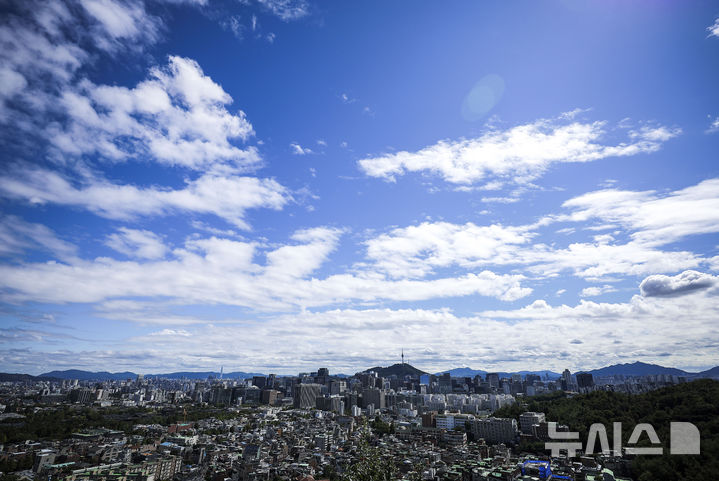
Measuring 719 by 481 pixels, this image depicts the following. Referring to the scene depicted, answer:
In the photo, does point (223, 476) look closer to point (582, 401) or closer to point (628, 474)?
point (628, 474)

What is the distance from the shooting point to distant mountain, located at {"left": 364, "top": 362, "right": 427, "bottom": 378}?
398ft

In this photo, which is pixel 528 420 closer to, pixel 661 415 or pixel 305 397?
pixel 661 415

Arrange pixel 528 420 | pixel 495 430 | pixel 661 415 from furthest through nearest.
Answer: pixel 528 420, pixel 495 430, pixel 661 415

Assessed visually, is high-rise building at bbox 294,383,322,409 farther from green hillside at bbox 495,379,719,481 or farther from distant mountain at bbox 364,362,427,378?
distant mountain at bbox 364,362,427,378

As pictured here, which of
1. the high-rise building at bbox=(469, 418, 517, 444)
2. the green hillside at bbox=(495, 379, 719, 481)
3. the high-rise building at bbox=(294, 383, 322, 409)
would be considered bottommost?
the high-rise building at bbox=(294, 383, 322, 409)

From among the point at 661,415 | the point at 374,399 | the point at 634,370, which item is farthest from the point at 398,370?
the point at 634,370

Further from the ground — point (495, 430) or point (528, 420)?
point (528, 420)

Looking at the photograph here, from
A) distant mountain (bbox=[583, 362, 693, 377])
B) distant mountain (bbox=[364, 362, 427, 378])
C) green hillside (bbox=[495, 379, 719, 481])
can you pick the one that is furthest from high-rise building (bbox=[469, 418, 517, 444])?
distant mountain (bbox=[583, 362, 693, 377])

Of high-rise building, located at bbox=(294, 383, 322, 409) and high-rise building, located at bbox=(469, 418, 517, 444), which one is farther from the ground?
high-rise building, located at bbox=(469, 418, 517, 444)

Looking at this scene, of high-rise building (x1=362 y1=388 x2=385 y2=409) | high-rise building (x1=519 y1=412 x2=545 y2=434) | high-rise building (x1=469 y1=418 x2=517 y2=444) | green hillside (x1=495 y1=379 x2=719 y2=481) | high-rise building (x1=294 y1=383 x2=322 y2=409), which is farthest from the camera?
high-rise building (x1=294 y1=383 x2=322 y2=409)

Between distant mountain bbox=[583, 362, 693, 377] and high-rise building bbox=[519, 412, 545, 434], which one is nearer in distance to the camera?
high-rise building bbox=[519, 412, 545, 434]

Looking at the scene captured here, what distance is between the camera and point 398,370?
4867 inches

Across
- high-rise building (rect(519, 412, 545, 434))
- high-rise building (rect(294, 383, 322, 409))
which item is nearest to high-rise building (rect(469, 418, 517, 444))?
high-rise building (rect(519, 412, 545, 434))

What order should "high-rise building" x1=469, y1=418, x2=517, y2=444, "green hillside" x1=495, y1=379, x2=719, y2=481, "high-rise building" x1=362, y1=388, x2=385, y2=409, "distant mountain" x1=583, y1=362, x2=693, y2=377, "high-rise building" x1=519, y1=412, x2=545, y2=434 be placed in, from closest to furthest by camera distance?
"green hillside" x1=495, y1=379, x2=719, y2=481
"high-rise building" x1=469, y1=418, x2=517, y2=444
"high-rise building" x1=519, y1=412, x2=545, y2=434
"high-rise building" x1=362, y1=388, x2=385, y2=409
"distant mountain" x1=583, y1=362, x2=693, y2=377
